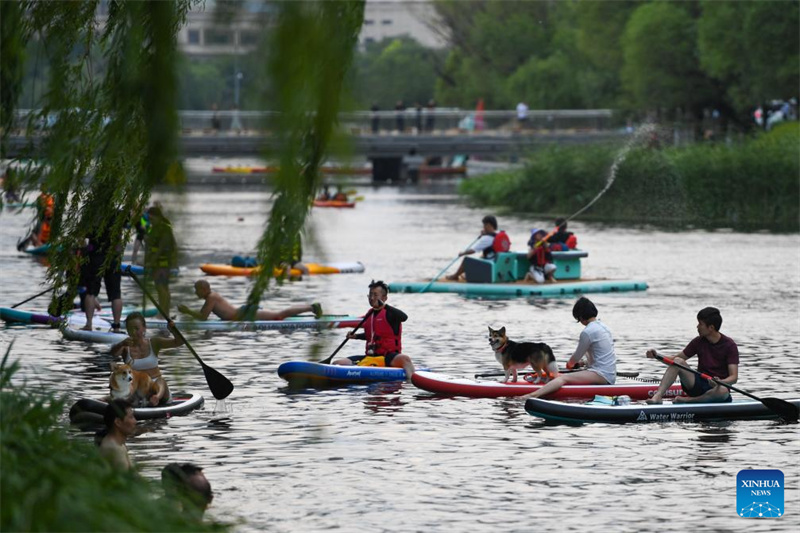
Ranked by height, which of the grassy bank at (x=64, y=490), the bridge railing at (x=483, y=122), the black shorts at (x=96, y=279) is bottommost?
the grassy bank at (x=64, y=490)

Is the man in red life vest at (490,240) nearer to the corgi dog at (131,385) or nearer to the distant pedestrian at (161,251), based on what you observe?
the corgi dog at (131,385)

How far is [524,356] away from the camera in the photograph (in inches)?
722

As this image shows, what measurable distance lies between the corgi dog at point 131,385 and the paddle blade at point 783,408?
624 cm

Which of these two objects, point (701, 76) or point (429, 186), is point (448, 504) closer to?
point (701, 76)

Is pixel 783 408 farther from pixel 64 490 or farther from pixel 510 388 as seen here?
pixel 64 490

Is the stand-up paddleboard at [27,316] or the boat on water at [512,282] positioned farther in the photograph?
the boat on water at [512,282]

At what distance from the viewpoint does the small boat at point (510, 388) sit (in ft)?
58.8

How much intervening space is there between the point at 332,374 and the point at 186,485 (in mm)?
8731

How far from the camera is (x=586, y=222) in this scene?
56875 mm

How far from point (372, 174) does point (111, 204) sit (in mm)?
84638

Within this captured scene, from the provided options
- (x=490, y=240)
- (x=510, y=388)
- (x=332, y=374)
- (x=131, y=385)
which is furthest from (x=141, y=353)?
(x=490, y=240)

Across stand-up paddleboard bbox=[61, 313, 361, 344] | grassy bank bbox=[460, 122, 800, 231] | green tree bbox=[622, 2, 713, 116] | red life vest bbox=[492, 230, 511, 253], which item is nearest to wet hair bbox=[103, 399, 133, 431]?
stand-up paddleboard bbox=[61, 313, 361, 344]

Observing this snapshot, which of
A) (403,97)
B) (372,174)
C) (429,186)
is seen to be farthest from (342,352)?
(403,97)

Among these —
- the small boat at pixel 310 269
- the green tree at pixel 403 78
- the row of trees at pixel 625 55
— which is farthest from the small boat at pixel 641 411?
the green tree at pixel 403 78
